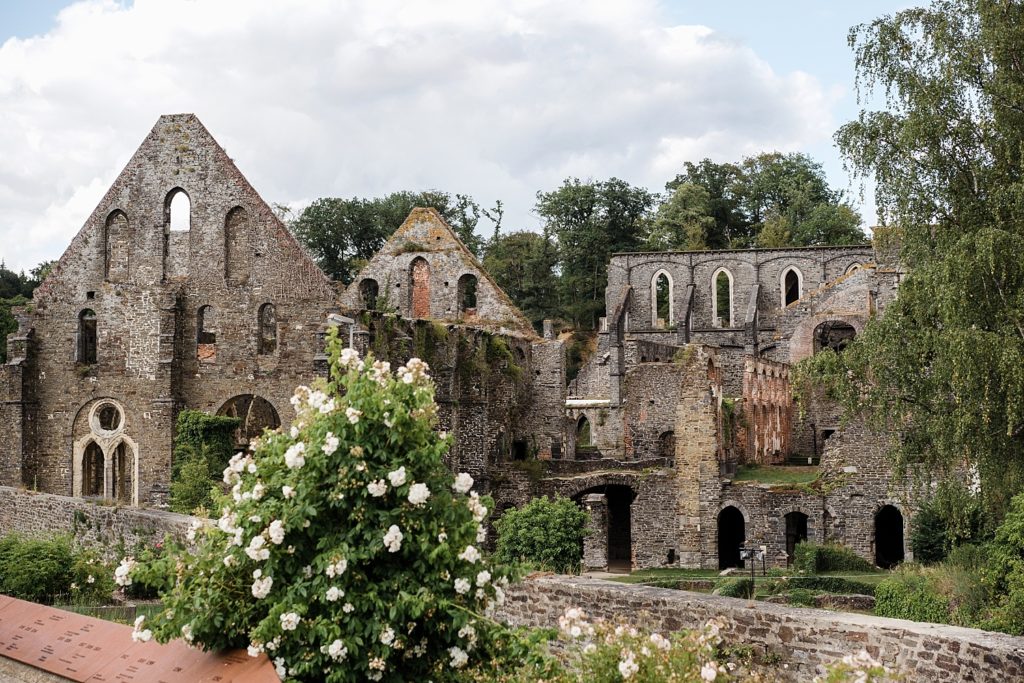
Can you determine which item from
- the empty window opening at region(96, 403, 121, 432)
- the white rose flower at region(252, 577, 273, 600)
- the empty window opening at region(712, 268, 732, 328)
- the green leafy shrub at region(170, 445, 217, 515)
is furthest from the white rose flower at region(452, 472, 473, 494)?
the empty window opening at region(712, 268, 732, 328)

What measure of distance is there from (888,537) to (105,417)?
2201 cm

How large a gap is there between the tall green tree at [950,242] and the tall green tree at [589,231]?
4432cm

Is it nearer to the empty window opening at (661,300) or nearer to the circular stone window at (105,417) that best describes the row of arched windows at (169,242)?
the circular stone window at (105,417)

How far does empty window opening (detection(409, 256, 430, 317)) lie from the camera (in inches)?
1373

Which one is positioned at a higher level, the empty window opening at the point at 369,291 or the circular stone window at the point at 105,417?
the empty window opening at the point at 369,291

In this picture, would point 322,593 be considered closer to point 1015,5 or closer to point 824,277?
point 1015,5

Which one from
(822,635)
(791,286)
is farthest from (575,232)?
(822,635)

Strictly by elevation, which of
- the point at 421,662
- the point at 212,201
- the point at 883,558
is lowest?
the point at 883,558

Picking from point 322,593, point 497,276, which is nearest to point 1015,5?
point 322,593

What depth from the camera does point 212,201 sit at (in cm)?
2852

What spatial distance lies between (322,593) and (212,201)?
23010 millimetres

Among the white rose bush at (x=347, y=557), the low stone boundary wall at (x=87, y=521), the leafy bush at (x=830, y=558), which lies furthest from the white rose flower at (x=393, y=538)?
the leafy bush at (x=830, y=558)

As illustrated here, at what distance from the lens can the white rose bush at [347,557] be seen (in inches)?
276

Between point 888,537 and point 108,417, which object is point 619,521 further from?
point 108,417
